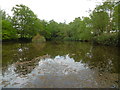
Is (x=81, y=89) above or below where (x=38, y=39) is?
below

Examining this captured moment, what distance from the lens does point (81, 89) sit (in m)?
3.02

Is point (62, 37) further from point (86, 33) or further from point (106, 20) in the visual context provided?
point (106, 20)

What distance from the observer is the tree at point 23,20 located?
2770cm

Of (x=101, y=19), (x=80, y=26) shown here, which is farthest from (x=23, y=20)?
(x=101, y=19)

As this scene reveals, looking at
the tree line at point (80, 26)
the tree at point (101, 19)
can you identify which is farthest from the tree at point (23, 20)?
the tree at point (101, 19)

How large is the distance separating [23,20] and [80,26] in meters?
18.3

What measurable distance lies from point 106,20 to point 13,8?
26166 mm

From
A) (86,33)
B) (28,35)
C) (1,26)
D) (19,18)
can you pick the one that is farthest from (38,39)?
(86,33)

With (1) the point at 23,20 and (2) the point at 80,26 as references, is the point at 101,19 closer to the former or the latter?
(2) the point at 80,26

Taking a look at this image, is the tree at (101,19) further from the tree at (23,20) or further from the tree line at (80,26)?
the tree at (23,20)

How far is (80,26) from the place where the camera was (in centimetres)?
2983

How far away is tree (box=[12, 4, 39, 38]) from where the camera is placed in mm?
27703

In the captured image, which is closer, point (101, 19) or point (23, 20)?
point (101, 19)

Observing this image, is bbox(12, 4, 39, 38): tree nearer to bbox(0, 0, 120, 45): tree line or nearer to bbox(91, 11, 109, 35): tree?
bbox(0, 0, 120, 45): tree line
